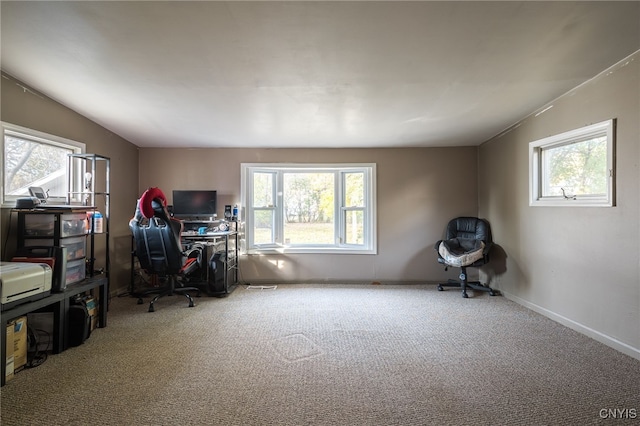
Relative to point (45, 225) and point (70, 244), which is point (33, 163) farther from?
point (70, 244)

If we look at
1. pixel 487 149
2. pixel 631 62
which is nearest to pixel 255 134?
pixel 487 149

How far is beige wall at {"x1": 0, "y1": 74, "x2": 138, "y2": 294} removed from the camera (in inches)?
106

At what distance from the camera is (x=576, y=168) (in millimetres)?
3086

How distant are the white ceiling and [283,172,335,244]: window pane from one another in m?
1.53

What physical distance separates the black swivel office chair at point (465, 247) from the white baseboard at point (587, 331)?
632mm

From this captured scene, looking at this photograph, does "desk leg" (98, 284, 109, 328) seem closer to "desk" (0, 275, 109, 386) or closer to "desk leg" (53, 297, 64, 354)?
"desk" (0, 275, 109, 386)

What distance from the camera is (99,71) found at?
2.54 m

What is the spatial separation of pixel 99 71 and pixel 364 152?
3.54m

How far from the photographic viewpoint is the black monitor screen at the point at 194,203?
4586 millimetres

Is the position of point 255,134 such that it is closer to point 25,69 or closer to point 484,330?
Answer: point 25,69

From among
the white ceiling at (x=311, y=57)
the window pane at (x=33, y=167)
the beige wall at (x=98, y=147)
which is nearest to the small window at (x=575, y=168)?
the white ceiling at (x=311, y=57)

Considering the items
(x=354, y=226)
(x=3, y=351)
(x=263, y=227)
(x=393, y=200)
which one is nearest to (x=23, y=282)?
(x=3, y=351)

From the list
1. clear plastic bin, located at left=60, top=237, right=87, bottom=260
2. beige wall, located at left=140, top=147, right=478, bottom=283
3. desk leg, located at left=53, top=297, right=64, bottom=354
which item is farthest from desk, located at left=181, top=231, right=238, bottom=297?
desk leg, located at left=53, top=297, right=64, bottom=354

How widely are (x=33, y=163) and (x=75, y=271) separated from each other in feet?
3.96
